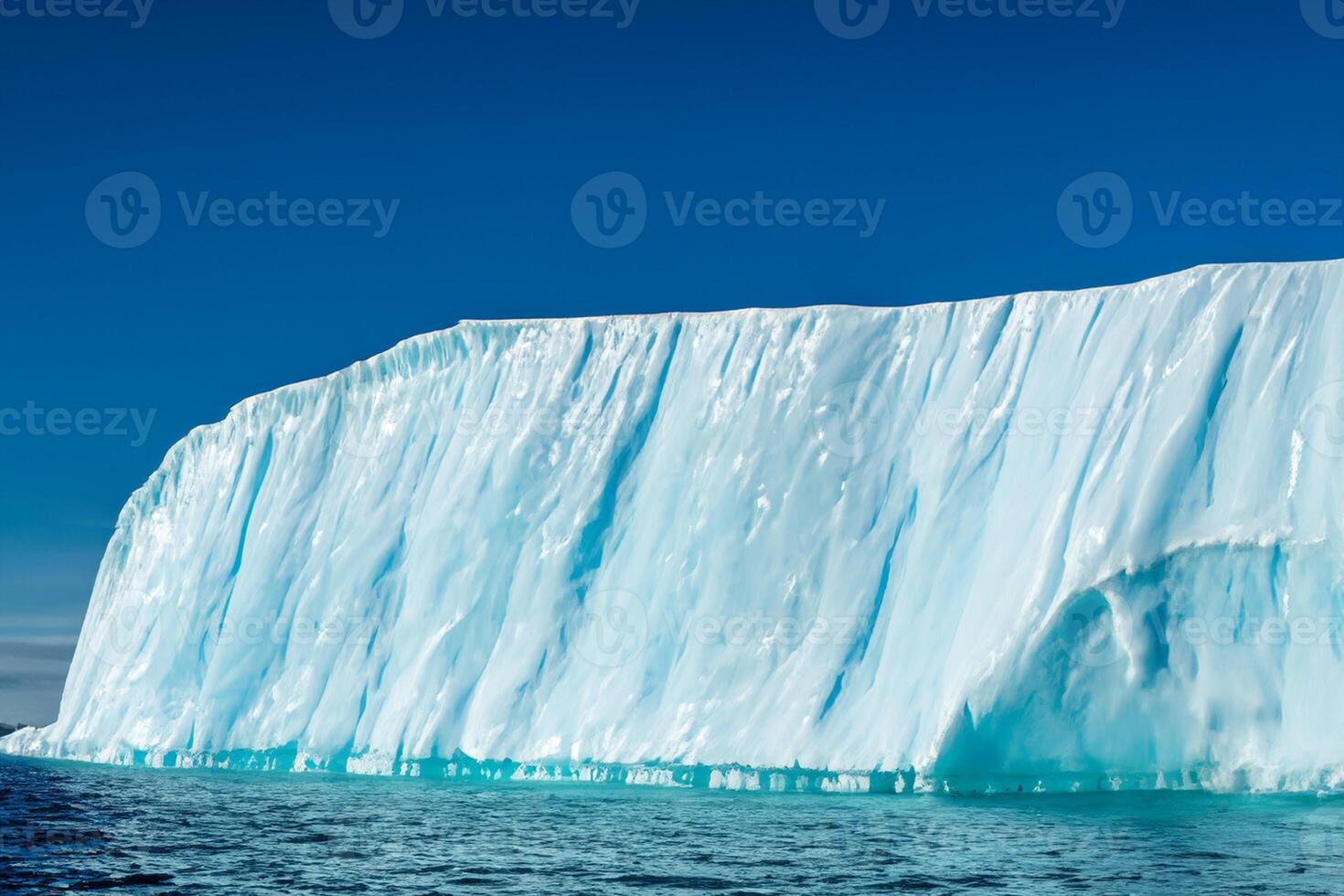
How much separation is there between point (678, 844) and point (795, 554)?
33.0 feet

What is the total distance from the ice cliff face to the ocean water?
1578mm

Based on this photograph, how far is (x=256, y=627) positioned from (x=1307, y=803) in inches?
891

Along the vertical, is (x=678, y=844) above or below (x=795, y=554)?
below

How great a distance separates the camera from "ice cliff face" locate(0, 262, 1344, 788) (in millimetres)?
17766

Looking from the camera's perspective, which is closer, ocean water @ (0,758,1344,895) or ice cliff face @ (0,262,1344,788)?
ocean water @ (0,758,1344,895)

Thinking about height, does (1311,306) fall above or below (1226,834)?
above

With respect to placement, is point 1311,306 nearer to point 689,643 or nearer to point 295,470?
point 689,643

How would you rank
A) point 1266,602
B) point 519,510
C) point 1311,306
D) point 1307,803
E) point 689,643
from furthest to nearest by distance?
point 519,510 → point 689,643 → point 1311,306 → point 1266,602 → point 1307,803

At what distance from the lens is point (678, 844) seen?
13.3m

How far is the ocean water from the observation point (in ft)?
35.0

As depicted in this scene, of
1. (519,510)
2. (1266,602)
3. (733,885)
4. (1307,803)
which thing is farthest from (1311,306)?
(519,510)

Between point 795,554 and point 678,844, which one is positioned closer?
point 678,844

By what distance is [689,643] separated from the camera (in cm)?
2317

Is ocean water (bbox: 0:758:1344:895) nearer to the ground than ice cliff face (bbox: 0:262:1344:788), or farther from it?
nearer to the ground
